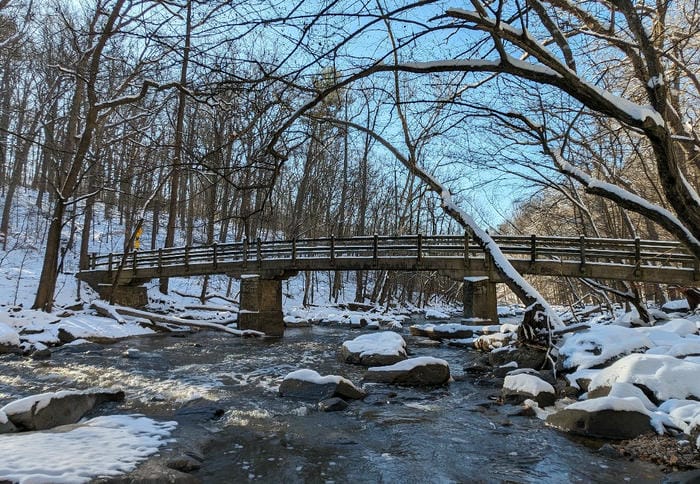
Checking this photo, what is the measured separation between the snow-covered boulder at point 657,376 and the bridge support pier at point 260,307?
40.3ft

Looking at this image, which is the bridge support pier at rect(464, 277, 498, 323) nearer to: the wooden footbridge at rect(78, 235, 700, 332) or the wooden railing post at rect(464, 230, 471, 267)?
the wooden footbridge at rect(78, 235, 700, 332)

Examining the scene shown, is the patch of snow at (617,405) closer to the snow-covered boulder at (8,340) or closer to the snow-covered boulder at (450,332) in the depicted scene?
the snow-covered boulder at (450,332)

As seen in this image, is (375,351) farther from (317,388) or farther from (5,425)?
(5,425)

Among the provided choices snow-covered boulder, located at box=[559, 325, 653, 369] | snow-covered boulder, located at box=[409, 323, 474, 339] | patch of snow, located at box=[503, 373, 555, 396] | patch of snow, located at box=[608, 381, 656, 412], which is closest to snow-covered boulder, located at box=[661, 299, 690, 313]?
snow-covered boulder, located at box=[409, 323, 474, 339]

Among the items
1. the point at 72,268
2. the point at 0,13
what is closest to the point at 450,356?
the point at 0,13

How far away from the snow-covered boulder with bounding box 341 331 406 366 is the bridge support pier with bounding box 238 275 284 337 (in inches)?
247

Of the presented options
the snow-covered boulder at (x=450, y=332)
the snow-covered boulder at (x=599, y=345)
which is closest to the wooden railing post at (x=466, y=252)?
the snow-covered boulder at (x=450, y=332)

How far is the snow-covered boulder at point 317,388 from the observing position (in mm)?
7582

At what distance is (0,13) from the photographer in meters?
11.5

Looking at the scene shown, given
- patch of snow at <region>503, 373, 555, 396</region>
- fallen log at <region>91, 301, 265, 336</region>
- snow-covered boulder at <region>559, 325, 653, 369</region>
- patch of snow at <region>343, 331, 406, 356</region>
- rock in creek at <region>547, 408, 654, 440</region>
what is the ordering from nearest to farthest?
1. rock in creek at <region>547, 408, 654, 440</region>
2. patch of snow at <region>503, 373, 555, 396</region>
3. snow-covered boulder at <region>559, 325, 653, 369</region>
4. patch of snow at <region>343, 331, 406, 356</region>
5. fallen log at <region>91, 301, 265, 336</region>

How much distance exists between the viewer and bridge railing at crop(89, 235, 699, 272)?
45.1 feet

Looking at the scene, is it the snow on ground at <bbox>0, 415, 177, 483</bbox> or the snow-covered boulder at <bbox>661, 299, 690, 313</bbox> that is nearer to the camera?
the snow on ground at <bbox>0, 415, 177, 483</bbox>

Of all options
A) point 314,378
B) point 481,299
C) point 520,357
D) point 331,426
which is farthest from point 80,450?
point 481,299

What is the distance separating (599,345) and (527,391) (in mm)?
2104
